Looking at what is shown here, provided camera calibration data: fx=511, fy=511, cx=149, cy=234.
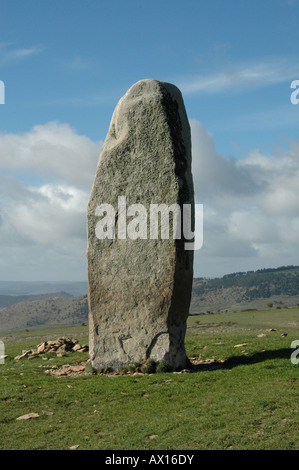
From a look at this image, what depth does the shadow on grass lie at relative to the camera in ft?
59.5

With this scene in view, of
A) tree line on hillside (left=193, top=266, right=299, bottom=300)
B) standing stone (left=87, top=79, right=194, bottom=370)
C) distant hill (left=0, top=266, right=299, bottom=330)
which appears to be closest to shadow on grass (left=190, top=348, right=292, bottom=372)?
standing stone (left=87, top=79, right=194, bottom=370)

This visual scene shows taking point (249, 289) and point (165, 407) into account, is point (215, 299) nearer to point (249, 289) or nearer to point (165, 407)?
point (249, 289)

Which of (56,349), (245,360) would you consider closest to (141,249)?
(245,360)

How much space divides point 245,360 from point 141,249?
560 cm

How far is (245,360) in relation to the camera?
732 inches

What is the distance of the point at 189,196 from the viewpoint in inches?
708

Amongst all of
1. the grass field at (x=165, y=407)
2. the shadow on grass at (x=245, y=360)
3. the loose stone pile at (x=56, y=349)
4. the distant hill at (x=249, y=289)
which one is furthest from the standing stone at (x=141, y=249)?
the distant hill at (x=249, y=289)

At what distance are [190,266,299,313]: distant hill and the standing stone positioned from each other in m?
94.7

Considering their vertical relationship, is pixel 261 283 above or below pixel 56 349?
above

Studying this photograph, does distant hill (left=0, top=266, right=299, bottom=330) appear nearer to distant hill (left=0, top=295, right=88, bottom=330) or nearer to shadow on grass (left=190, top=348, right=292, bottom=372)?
distant hill (left=0, top=295, right=88, bottom=330)

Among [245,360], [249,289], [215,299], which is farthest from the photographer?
[249,289]

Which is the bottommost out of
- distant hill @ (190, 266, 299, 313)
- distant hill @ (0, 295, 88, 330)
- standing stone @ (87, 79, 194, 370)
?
distant hill @ (0, 295, 88, 330)

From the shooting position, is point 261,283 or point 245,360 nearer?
point 245,360
